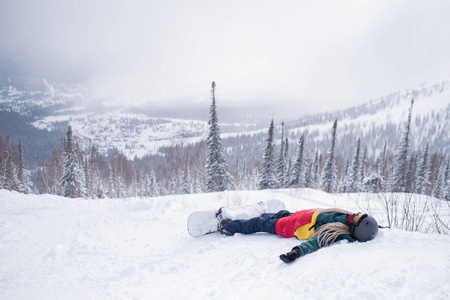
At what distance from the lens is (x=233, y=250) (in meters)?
2.66

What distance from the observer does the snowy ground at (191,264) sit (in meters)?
1.46

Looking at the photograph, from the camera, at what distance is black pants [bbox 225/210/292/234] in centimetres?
307

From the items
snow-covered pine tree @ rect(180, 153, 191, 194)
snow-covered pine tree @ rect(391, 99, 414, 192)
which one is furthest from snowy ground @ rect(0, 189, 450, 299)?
snow-covered pine tree @ rect(391, 99, 414, 192)

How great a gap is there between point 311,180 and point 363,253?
Result: 1207 inches

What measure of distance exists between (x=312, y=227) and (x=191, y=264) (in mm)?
1606

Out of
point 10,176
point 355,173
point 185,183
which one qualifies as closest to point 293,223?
point 185,183

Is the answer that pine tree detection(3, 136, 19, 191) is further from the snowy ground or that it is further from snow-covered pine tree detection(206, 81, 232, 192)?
the snowy ground

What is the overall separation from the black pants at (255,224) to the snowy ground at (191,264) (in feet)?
0.38

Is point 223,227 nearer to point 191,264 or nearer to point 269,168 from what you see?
point 191,264

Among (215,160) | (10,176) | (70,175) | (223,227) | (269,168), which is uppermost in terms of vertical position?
(223,227)

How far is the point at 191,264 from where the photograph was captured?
8.09 ft

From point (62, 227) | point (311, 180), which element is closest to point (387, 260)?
point (62, 227)

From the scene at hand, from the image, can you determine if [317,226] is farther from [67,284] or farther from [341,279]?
[67,284]

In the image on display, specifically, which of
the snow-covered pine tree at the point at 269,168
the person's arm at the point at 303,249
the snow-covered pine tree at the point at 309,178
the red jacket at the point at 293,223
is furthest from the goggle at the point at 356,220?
the snow-covered pine tree at the point at 309,178
